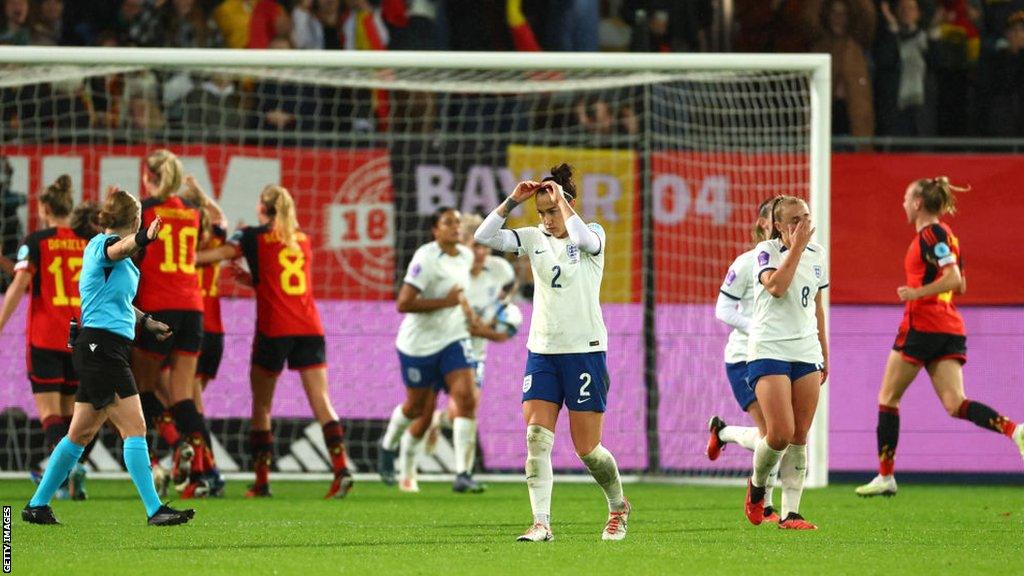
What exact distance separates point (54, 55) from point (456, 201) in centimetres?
399

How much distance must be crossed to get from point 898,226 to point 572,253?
279 inches

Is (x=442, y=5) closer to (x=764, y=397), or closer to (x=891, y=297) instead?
(x=891, y=297)

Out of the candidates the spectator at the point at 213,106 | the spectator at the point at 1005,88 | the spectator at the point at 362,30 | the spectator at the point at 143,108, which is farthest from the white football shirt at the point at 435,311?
the spectator at the point at 1005,88

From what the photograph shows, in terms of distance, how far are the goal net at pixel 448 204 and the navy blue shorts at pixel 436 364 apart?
1856mm

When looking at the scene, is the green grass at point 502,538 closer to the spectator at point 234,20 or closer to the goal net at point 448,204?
the goal net at point 448,204

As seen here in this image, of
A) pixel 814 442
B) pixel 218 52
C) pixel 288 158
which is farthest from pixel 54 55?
pixel 814 442

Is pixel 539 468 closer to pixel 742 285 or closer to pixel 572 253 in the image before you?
pixel 572 253

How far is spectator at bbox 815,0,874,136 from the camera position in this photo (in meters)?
16.8

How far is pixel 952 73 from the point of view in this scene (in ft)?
56.4

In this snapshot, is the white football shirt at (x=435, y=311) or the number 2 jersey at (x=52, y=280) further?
the white football shirt at (x=435, y=311)

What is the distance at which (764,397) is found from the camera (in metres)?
→ 9.49

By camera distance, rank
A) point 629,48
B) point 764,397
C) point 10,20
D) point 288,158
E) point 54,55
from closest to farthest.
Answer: point 764,397
point 54,55
point 288,158
point 10,20
point 629,48

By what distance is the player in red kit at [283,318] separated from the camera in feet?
41.0

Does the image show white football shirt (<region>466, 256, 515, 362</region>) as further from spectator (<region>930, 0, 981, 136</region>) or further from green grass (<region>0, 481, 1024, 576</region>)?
spectator (<region>930, 0, 981, 136</region>)
